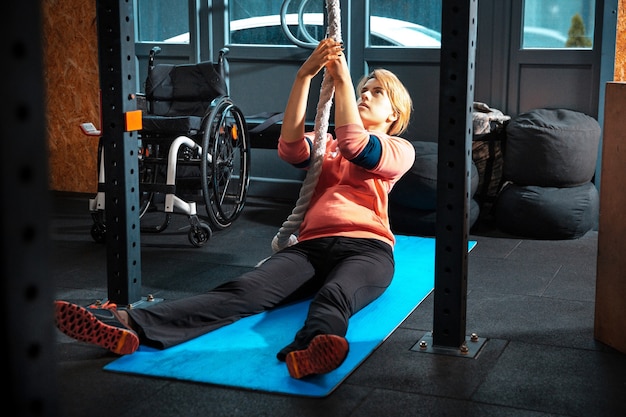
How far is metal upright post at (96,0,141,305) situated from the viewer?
283cm

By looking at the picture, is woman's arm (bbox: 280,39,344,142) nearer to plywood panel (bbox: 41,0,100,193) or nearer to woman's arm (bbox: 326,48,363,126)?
woman's arm (bbox: 326,48,363,126)

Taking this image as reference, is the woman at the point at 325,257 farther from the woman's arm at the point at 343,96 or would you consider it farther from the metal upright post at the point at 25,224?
the metal upright post at the point at 25,224

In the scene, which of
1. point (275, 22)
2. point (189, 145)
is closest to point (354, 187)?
point (189, 145)

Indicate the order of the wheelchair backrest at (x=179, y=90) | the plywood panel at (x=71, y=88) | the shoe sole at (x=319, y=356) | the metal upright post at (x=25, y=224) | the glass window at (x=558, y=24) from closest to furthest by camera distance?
the metal upright post at (x=25, y=224)
the shoe sole at (x=319, y=356)
the glass window at (x=558, y=24)
the wheelchair backrest at (x=179, y=90)
the plywood panel at (x=71, y=88)

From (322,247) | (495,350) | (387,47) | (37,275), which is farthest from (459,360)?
(387,47)

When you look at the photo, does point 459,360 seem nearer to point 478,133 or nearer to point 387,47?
point 478,133

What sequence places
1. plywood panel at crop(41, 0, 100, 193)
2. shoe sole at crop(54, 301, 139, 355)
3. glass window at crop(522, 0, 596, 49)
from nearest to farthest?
shoe sole at crop(54, 301, 139, 355) < glass window at crop(522, 0, 596, 49) < plywood panel at crop(41, 0, 100, 193)

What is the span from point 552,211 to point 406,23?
1.50m

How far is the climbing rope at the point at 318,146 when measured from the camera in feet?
9.54

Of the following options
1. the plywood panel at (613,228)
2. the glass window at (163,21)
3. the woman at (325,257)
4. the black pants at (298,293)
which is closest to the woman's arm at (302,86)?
the woman at (325,257)

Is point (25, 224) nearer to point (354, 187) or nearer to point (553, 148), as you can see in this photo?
point (354, 187)

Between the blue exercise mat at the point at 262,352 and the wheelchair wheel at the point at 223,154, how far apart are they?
138 centimetres

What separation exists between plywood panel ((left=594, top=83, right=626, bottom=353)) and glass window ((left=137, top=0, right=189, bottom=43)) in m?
3.48

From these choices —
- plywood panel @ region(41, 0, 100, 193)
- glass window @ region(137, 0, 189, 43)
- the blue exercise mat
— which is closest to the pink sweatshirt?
the blue exercise mat
